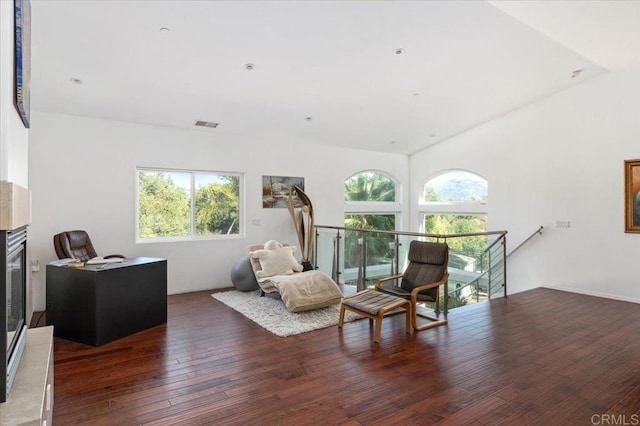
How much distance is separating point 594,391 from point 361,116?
4.72 m

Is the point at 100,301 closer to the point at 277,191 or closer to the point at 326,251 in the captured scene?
the point at 277,191

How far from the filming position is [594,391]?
2.72 m

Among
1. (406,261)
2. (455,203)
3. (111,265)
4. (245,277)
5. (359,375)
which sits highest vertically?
(455,203)

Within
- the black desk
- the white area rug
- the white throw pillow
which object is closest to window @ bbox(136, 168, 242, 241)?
the white throw pillow

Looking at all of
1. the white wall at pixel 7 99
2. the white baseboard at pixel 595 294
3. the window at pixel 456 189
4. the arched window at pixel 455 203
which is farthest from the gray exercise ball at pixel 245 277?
the white baseboard at pixel 595 294

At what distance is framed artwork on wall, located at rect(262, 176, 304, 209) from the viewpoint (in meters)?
6.63

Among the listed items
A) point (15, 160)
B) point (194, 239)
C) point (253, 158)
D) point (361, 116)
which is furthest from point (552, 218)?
point (15, 160)

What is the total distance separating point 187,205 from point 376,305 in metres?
3.78

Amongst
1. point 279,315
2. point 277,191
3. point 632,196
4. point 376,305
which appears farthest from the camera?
point 277,191

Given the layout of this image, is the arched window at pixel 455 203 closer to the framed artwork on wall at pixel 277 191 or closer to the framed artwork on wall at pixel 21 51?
Answer: the framed artwork on wall at pixel 277 191

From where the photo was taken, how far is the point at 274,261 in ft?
17.8

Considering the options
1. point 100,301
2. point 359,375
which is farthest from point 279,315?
point 100,301

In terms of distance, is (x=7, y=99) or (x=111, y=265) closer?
(x=7, y=99)

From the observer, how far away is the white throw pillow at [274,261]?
5312mm
